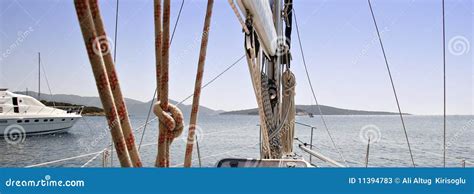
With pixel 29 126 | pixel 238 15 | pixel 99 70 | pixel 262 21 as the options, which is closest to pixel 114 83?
pixel 99 70

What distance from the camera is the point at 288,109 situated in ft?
11.6

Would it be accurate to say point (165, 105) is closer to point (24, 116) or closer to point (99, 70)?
point (99, 70)

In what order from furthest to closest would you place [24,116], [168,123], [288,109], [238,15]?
1. [24,116]
2. [288,109]
3. [238,15]
4. [168,123]

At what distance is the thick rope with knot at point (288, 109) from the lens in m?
3.46

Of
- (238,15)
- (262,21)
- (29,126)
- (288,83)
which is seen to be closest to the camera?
(238,15)

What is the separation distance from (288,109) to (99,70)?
2812 millimetres

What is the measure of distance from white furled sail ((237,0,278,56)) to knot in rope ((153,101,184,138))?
3.76 feet

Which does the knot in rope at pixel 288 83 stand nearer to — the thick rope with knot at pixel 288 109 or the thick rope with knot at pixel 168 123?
the thick rope with knot at pixel 288 109

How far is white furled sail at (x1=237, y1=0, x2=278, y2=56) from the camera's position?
2206 millimetres

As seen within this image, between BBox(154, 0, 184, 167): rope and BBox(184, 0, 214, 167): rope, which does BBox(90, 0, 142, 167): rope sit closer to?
BBox(154, 0, 184, 167): rope

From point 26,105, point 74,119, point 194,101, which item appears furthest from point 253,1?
point 74,119

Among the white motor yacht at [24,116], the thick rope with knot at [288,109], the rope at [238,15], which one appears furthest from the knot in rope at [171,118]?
the white motor yacht at [24,116]

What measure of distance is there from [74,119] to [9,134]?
4.30 m

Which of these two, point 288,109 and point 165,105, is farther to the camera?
point 288,109
